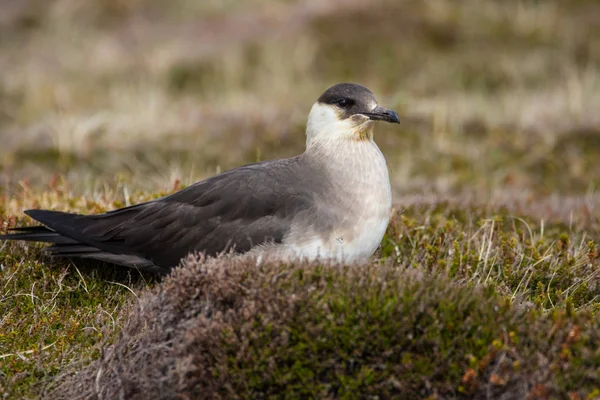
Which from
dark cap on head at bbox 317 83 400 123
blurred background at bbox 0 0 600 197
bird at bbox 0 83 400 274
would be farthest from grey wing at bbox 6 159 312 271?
blurred background at bbox 0 0 600 197

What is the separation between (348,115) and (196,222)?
1.22 m

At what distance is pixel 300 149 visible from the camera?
1016 cm

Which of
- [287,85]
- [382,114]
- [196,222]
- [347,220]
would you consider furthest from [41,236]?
[287,85]

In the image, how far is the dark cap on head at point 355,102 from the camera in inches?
200

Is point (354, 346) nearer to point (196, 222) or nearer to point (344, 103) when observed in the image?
point (196, 222)

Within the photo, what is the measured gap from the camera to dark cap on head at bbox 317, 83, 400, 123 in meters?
5.09

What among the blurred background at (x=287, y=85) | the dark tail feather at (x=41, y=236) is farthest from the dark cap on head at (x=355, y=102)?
the blurred background at (x=287, y=85)

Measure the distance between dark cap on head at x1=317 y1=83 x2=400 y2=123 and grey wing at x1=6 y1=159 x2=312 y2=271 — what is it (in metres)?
0.50

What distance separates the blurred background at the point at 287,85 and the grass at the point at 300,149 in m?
0.04

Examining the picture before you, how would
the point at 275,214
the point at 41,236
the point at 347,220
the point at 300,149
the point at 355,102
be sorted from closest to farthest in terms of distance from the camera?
the point at 347,220 → the point at 275,214 → the point at 41,236 → the point at 355,102 → the point at 300,149

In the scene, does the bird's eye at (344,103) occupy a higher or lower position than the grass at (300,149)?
higher

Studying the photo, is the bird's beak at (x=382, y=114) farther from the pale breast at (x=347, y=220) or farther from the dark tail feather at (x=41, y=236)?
the dark tail feather at (x=41, y=236)

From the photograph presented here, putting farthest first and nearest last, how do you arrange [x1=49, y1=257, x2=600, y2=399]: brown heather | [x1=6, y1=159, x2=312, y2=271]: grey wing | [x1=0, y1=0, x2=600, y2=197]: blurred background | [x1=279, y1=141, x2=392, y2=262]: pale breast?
1. [x1=0, y1=0, x2=600, y2=197]: blurred background
2. [x1=6, y1=159, x2=312, y2=271]: grey wing
3. [x1=279, y1=141, x2=392, y2=262]: pale breast
4. [x1=49, y1=257, x2=600, y2=399]: brown heather

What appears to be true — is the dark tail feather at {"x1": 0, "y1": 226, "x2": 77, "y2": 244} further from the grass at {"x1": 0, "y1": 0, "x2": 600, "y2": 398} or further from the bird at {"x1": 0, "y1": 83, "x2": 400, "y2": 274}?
the grass at {"x1": 0, "y1": 0, "x2": 600, "y2": 398}
